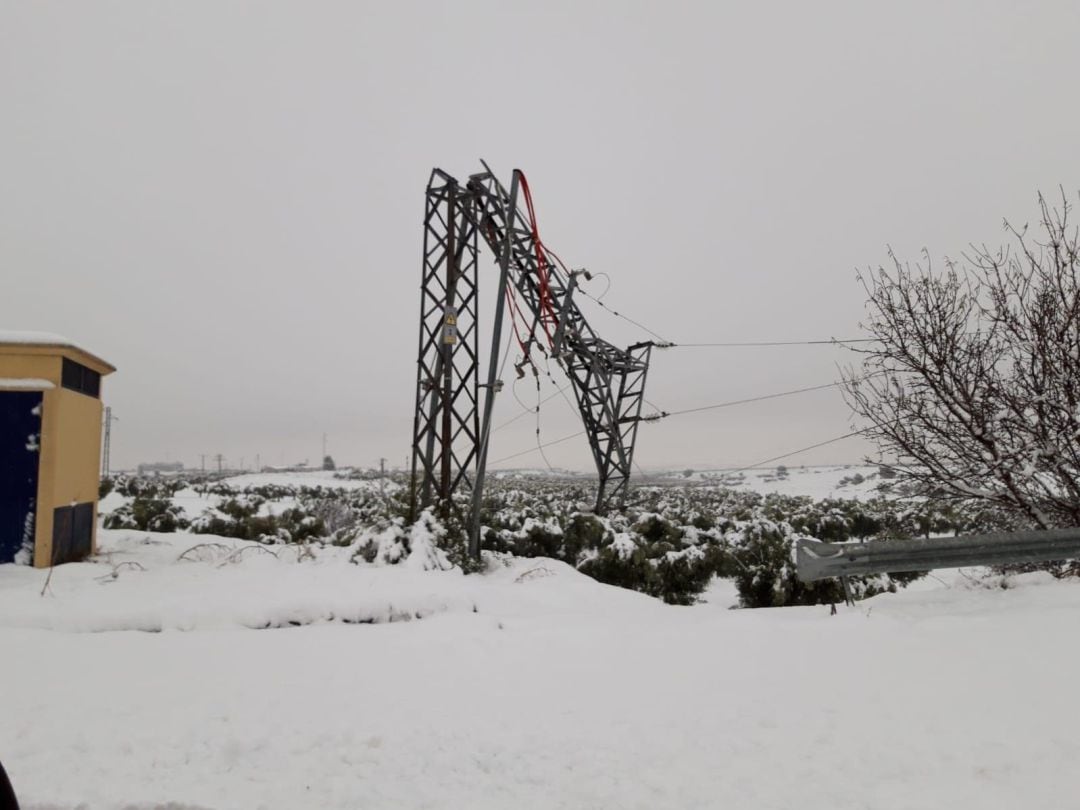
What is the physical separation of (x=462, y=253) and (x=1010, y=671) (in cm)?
951

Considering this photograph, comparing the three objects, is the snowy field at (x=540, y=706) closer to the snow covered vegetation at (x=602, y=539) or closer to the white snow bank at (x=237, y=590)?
the white snow bank at (x=237, y=590)

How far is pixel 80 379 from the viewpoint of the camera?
806cm

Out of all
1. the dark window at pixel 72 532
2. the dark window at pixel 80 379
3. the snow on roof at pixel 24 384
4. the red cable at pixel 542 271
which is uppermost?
the red cable at pixel 542 271

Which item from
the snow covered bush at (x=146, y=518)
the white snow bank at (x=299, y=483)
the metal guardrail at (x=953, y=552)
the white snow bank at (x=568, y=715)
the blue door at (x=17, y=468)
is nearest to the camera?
the white snow bank at (x=568, y=715)

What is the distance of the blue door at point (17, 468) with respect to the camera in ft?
22.5

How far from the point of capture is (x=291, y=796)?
2562mm

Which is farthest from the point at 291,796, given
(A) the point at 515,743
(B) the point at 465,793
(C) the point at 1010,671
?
(C) the point at 1010,671

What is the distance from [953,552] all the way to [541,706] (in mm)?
4060

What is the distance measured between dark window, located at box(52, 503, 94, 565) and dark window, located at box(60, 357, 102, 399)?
170 centimetres

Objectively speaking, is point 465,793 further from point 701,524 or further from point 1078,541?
point 701,524

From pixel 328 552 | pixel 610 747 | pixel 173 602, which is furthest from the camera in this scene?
pixel 328 552

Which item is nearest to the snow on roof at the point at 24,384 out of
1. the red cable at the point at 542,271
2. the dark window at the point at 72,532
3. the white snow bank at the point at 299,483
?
the dark window at the point at 72,532

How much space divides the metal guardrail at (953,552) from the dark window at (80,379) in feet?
31.8

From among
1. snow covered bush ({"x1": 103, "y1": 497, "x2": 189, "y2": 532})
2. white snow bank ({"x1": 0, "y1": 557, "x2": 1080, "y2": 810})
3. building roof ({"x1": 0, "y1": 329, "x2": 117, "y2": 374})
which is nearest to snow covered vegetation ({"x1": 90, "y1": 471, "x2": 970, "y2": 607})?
snow covered bush ({"x1": 103, "y1": 497, "x2": 189, "y2": 532})
